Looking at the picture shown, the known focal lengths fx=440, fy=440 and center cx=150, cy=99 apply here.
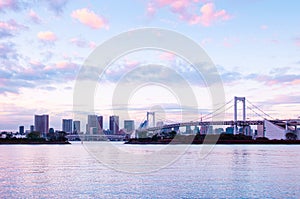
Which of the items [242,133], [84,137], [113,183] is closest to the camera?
[113,183]

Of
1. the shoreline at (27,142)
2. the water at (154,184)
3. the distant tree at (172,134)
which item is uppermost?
the distant tree at (172,134)

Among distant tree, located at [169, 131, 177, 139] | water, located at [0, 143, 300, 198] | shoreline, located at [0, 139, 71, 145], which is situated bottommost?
shoreline, located at [0, 139, 71, 145]

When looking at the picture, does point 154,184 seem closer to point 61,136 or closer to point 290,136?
point 290,136

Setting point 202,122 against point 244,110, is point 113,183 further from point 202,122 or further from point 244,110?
point 244,110

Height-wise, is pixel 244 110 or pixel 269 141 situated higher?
pixel 244 110

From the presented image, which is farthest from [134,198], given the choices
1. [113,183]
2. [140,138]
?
[140,138]

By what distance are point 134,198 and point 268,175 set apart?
1040cm

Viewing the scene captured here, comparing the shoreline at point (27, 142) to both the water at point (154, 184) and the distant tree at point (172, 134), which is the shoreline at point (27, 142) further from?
the water at point (154, 184)

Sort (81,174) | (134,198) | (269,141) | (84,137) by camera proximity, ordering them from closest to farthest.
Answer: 1. (134,198)
2. (81,174)
3. (269,141)
4. (84,137)

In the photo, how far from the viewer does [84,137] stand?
5433 inches

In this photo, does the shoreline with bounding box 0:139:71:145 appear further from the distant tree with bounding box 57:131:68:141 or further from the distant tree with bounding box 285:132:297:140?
the distant tree with bounding box 285:132:297:140

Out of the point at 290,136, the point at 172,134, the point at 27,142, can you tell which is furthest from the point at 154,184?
the point at 27,142

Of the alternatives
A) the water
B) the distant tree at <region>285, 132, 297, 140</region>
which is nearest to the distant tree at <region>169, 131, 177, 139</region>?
the distant tree at <region>285, 132, 297, 140</region>

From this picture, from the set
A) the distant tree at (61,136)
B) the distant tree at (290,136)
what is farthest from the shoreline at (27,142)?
the distant tree at (290,136)
